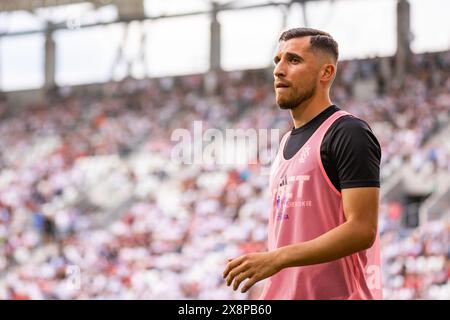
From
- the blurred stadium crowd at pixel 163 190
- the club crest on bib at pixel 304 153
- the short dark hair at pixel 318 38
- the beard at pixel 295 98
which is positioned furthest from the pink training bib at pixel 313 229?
the blurred stadium crowd at pixel 163 190

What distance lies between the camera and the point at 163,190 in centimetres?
1772

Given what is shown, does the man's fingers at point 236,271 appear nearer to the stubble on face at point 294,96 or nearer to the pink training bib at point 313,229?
the pink training bib at point 313,229

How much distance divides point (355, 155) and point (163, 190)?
15.4m

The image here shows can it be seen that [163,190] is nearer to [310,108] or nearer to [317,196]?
[310,108]

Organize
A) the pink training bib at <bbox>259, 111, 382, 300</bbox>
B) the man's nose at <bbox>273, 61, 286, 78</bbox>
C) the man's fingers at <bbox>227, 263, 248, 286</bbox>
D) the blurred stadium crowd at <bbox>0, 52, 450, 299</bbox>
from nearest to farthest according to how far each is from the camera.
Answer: the man's fingers at <bbox>227, 263, 248, 286</bbox> → the pink training bib at <bbox>259, 111, 382, 300</bbox> → the man's nose at <bbox>273, 61, 286, 78</bbox> → the blurred stadium crowd at <bbox>0, 52, 450, 299</bbox>

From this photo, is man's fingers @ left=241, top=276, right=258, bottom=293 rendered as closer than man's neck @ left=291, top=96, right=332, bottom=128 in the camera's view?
Yes

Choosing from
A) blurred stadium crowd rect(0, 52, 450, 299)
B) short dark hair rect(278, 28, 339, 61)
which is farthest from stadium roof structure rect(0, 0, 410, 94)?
short dark hair rect(278, 28, 339, 61)

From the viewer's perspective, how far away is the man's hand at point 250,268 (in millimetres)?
2281

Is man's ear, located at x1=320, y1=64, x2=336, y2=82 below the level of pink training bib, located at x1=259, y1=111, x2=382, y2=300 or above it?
above

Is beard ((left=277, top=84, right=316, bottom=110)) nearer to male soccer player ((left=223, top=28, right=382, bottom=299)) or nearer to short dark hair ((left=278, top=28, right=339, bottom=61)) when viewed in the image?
male soccer player ((left=223, top=28, right=382, bottom=299))

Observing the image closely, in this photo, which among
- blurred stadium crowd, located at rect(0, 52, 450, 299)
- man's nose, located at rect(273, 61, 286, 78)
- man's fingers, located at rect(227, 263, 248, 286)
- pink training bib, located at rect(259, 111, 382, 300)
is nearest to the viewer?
man's fingers, located at rect(227, 263, 248, 286)

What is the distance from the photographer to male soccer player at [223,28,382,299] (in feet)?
7.72

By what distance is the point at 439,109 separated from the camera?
17109 mm
